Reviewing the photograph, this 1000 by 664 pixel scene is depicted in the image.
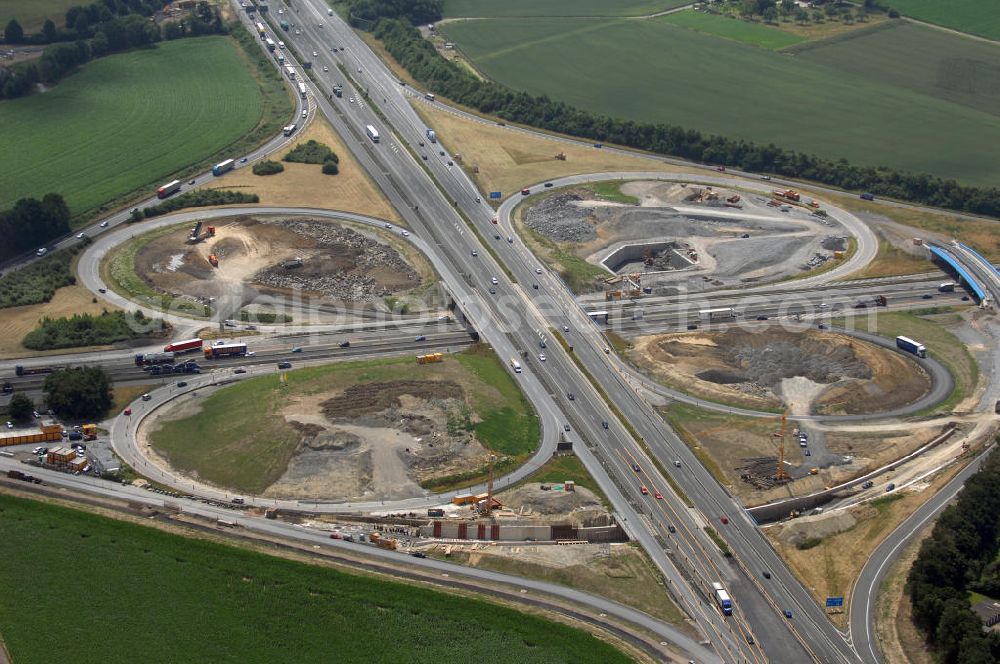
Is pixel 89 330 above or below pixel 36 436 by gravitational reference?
above

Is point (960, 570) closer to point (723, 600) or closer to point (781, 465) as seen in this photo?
point (723, 600)

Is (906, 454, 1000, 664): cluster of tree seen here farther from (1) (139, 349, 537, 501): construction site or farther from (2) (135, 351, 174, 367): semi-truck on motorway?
(2) (135, 351, 174, 367): semi-truck on motorway

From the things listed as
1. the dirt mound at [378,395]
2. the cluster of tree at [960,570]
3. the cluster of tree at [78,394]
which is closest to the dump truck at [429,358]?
the dirt mound at [378,395]

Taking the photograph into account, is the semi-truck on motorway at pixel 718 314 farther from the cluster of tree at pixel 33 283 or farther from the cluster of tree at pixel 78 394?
the cluster of tree at pixel 33 283

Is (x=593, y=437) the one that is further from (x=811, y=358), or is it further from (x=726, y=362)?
(x=811, y=358)

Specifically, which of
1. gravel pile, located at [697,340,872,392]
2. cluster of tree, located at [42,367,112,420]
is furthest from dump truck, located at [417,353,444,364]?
cluster of tree, located at [42,367,112,420]

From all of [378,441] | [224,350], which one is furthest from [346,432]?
[224,350]
